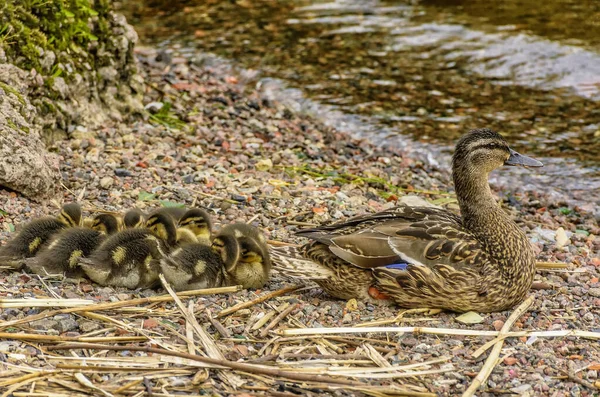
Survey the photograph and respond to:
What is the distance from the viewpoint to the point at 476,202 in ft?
17.2

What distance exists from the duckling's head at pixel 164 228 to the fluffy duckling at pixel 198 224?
0.21 m

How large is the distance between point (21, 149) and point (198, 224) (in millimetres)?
1340

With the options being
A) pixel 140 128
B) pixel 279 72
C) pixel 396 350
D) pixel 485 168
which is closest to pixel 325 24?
pixel 279 72

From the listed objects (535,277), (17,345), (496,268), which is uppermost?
(17,345)

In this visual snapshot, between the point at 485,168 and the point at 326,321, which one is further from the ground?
the point at 485,168

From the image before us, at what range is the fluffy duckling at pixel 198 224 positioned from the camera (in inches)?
213

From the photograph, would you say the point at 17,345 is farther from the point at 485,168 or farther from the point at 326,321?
the point at 485,168

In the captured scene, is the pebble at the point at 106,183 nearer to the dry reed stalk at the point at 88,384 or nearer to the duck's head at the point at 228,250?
the duck's head at the point at 228,250

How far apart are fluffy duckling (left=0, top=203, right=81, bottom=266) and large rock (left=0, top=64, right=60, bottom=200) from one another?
68 centimetres

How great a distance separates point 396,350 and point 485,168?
1.36 m

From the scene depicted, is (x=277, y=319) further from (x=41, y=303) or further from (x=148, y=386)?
(x=41, y=303)

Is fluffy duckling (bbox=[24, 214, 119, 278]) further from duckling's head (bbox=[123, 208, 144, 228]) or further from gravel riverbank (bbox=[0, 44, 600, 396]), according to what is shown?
duckling's head (bbox=[123, 208, 144, 228])

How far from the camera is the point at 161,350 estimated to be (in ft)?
13.6

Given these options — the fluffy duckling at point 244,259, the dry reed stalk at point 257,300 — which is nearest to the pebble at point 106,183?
the fluffy duckling at point 244,259
